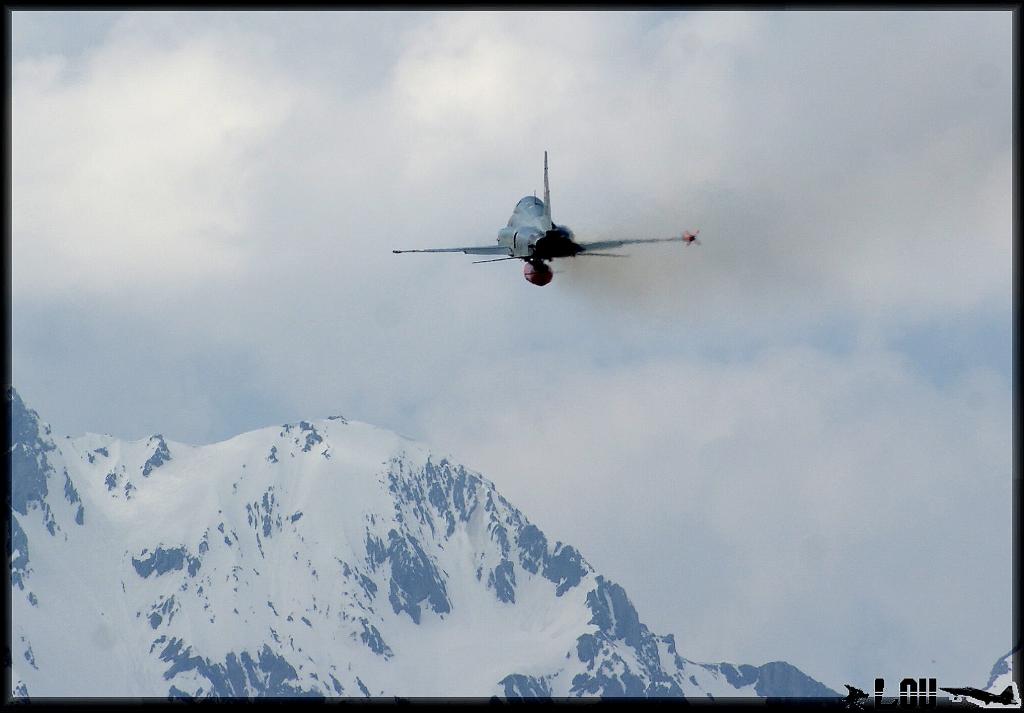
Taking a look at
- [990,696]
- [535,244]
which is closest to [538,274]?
[535,244]

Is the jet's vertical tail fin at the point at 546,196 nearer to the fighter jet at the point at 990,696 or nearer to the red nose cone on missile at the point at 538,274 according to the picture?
the red nose cone on missile at the point at 538,274

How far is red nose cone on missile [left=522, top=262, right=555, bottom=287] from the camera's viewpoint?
13238 cm

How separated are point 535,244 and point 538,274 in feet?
10.7

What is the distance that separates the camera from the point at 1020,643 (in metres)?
151

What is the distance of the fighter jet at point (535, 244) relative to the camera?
129m

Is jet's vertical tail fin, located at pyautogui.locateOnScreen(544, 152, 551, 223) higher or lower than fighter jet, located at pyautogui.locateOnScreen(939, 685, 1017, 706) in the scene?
higher

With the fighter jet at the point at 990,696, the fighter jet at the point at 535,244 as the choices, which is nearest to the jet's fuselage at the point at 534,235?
the fighter jet at the point at 535,244

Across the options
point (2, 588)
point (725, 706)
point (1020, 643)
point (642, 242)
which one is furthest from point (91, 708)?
point (1020, 643)

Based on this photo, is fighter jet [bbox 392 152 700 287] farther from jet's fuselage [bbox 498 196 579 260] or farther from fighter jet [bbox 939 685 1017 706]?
fighter jet [bbox 939 685 1017 706]

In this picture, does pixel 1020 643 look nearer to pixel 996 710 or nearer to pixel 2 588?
pixel 996 710

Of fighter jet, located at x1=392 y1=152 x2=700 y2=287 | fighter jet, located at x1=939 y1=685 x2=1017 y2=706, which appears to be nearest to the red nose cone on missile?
fighter jet, located at x1=392 y1=152 x2=700 y2=287

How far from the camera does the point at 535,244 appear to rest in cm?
13025

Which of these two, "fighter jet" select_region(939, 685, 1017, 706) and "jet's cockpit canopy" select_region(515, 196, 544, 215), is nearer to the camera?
"fighter jet" select_region(939, 685, 1017, 706)

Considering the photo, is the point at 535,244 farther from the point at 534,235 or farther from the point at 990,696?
the point at 990,696
